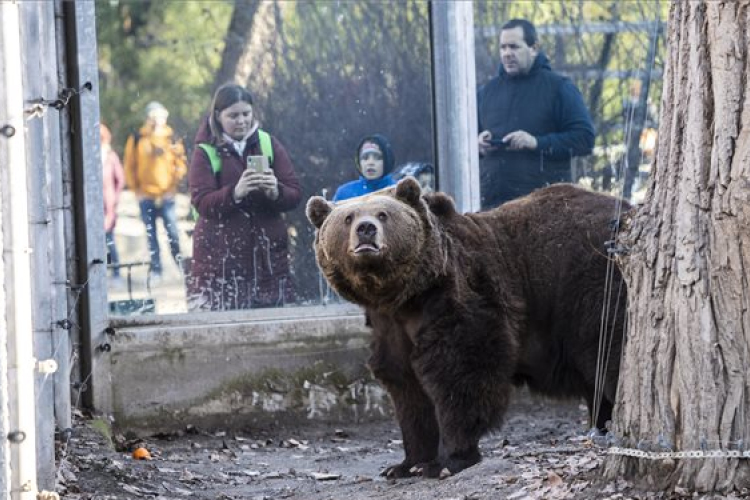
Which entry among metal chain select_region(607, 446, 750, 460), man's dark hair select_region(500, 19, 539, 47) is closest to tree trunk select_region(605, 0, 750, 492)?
metal chain select_region(607, 446, 750, 460)

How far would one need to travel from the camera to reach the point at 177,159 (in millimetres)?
11047

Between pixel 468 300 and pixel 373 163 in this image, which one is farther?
pixel 373 163

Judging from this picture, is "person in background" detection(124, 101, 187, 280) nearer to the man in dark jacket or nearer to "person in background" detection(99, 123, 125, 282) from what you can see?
"person in background" detection(99, 123, 125, 282)

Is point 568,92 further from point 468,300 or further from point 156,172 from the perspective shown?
point 468,300

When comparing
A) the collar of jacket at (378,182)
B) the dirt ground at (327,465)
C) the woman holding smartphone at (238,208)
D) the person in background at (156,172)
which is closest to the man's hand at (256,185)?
the woman holding smartphone at (238,208)

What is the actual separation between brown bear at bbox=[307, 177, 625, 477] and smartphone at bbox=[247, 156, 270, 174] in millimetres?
2521

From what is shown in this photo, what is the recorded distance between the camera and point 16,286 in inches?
187

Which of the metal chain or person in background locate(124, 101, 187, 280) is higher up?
person in background locate(124, 101, 187, 280)

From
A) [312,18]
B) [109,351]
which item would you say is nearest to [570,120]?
[312,18]

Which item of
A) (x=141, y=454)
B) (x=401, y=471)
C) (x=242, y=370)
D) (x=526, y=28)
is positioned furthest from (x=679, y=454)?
(x=526, y=28)

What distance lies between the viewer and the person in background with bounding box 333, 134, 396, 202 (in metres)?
11.5

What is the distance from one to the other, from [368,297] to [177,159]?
3.17 metres

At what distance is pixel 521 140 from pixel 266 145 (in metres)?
2.23

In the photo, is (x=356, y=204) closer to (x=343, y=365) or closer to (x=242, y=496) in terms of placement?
(x=242, y=496)
